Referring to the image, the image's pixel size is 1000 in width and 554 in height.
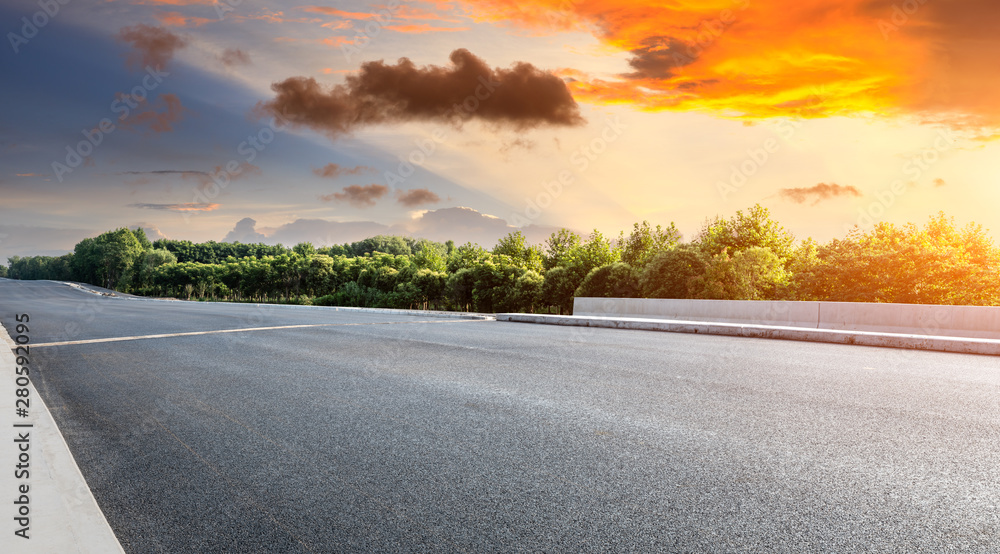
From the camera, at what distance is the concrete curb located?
10.8 m

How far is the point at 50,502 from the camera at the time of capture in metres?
3.38

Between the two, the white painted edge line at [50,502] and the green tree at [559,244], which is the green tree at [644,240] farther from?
the white painted edge line at [50,502]

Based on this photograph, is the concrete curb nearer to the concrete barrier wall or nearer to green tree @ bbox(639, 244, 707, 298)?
the concrete barrier wall

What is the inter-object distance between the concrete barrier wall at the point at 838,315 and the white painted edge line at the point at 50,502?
49.3ft

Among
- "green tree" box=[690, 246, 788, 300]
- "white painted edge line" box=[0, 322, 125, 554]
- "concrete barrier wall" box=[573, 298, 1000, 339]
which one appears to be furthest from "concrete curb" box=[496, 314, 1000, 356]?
"white painted edge line" box=[0, 322, 125, 554]

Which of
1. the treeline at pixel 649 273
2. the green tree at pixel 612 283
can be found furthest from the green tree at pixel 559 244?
the green tree at pixel 612 283

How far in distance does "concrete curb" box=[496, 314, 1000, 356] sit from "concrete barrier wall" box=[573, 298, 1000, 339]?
1337 mm

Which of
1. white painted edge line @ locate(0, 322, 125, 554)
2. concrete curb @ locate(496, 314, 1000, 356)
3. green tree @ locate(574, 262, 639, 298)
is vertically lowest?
white painted edge line @ locate(0, 322, 125, 554)

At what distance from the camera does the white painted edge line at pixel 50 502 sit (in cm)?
289

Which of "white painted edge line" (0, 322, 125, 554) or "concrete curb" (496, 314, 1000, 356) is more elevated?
"concrete curb" (496, 314, 1000, 356)

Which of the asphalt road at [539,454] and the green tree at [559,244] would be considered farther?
the green tree at [559,244]

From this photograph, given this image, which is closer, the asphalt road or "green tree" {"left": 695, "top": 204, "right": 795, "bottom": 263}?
the asphalt road

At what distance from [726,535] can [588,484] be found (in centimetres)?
97

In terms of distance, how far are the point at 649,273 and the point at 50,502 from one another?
27.9 metres
